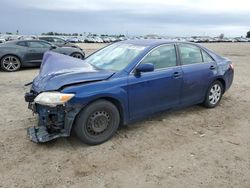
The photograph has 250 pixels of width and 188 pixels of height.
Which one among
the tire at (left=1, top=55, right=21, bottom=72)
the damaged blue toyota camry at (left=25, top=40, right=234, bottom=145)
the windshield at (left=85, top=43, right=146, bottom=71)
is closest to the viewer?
the damaged blue toyota camry at (left=25, top=40, right=234, bottom=145)

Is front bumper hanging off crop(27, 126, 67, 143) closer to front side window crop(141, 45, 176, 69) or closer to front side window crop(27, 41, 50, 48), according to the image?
front side window crop(141, 45, 176, 69)

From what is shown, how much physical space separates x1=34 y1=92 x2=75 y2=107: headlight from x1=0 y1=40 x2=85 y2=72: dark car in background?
863 centimetres

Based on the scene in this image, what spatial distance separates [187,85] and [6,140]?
3255 millimetres

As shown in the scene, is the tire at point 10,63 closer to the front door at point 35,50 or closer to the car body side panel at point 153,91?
the front door at point 35,50

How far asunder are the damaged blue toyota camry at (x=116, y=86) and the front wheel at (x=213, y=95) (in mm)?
26

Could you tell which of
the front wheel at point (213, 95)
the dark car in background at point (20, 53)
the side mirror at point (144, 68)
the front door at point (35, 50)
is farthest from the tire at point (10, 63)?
the side mirror at point (144, 68)

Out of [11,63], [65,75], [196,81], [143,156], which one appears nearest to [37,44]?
[11,63]

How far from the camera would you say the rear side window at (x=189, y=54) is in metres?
5.74

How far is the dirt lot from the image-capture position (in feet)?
11.8

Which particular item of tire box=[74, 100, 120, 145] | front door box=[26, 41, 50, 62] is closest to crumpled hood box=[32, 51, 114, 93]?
tire box=[74, 100, 120, 145]

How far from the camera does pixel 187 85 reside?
18.6 feet

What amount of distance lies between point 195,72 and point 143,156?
7.58ft

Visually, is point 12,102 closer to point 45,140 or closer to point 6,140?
point 6,140

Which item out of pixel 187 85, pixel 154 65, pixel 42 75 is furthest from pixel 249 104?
pixel 42 75
